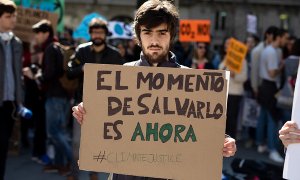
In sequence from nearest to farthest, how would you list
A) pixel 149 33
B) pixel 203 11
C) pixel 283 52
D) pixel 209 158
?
pixel 209 158 → pixel 149 33 → pixel 283 52 → pixel 203 11

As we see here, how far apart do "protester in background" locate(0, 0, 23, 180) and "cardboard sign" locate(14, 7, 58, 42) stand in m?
2.40

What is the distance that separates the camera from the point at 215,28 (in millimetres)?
29422

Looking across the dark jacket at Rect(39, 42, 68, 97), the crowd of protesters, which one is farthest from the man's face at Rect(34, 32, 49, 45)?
the dark jacket at Rect(39, 42, 68, 97)

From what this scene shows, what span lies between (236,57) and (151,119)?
573cm

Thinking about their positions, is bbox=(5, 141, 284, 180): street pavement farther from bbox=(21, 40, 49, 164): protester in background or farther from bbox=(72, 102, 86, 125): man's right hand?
bbox=(72, 102, 86, 125): man's right hand

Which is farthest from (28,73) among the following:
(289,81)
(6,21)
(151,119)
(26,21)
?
(151,119)

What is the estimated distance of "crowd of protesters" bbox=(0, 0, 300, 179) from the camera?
5020 millimetres

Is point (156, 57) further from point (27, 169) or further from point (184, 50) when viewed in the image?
point (184, 50)

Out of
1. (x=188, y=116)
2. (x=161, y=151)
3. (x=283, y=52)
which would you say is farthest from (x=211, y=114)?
(x=283, y=52)

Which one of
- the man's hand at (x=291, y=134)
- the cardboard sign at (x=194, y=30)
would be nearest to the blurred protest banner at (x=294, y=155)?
the man's hand at (x=291, y=134)

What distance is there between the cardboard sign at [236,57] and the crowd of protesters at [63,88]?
0.32ft

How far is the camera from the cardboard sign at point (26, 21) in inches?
294

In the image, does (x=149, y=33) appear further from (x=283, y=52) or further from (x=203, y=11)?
(x=203, y=11)

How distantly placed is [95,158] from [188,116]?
1.52ft
